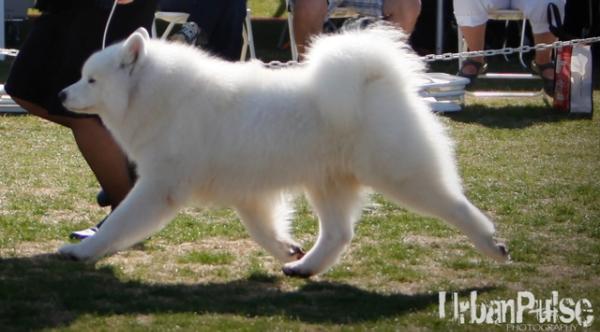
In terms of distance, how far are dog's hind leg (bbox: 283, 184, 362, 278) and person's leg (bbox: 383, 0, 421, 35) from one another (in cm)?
476

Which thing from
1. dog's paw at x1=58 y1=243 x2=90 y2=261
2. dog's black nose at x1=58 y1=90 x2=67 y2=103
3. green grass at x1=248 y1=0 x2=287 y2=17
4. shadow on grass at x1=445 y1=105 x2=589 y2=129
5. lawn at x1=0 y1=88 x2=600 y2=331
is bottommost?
shadow on grass at x1=445 y1=105 x2=589 y2=129

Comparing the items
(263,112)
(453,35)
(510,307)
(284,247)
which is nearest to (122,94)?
(263,112)

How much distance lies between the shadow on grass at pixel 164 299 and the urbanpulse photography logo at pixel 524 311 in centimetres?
15

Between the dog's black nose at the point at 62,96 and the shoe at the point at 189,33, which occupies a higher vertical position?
A: the dog's black nose at the point at 62,96

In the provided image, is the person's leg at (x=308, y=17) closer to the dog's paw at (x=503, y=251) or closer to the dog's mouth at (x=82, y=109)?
the dog's mouth at (x=82, y=109)

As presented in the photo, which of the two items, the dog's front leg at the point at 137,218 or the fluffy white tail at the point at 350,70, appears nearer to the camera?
the fluffy white tail at the point at 350,70

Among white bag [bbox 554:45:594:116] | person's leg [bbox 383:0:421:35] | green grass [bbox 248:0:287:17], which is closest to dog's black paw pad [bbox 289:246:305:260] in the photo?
person's leg [bbox 383:0:421:35]

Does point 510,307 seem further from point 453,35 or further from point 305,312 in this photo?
point 453,35

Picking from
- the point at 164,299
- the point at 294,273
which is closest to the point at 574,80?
the point at 294,273

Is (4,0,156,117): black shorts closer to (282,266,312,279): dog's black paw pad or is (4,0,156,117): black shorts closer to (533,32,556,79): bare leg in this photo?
(282,266,312,279): dog's black paw pad

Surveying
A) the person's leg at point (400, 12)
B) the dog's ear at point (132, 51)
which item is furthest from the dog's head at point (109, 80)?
the person's leg at point (400, 12)

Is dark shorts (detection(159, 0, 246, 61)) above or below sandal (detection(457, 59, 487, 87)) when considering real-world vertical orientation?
above

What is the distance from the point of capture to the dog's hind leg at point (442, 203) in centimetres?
454

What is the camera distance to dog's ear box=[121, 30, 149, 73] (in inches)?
183
